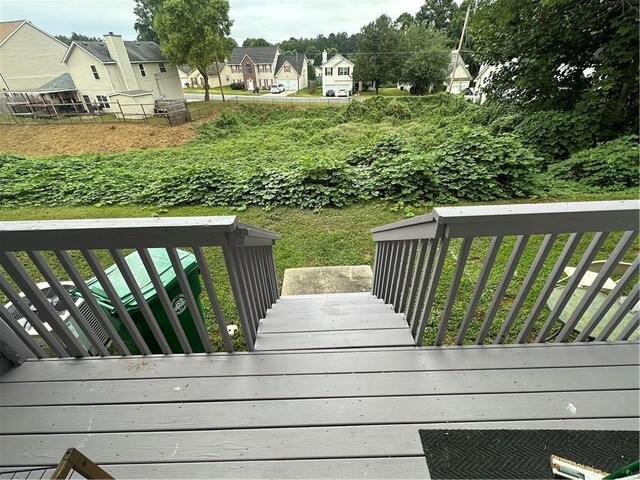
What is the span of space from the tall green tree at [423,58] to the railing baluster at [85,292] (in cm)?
2951

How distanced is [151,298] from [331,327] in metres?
1.01

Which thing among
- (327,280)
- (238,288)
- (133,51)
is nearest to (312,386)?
(238,288)

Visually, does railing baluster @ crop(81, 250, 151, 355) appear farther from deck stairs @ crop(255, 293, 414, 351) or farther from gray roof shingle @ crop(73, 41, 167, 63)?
gray roof shingle @ crop(73, 41, 167, 63)

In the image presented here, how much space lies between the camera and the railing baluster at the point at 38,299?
108cm

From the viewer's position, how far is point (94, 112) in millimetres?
18578

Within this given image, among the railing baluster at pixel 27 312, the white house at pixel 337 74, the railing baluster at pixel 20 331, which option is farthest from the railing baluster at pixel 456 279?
the white house at pixel 337 74

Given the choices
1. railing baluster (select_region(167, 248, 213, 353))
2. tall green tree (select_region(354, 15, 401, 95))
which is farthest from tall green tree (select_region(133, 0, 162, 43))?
railing baluster (select_region(167, 248, 213, 353))

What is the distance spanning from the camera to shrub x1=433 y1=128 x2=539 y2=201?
495 cm

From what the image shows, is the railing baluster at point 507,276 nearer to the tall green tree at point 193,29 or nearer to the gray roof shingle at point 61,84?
the tall green tree at point 193,29

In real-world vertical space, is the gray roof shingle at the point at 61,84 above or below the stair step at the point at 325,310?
above

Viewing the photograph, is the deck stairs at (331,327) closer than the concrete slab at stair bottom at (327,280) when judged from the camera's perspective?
Yes

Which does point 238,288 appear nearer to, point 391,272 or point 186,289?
point 186,289

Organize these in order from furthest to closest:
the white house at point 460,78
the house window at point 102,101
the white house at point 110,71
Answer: the white house at point 460,78 → the house window at point 102,101 → the white house at point 110,71

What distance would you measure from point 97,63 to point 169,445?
2507 cm
